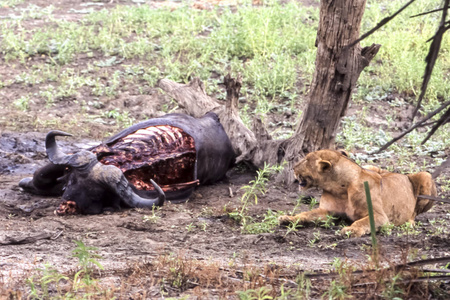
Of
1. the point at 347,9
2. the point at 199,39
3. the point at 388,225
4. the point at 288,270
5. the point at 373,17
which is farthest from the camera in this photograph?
the point at 373,17

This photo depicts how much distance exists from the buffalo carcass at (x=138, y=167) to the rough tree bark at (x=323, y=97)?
35 cm

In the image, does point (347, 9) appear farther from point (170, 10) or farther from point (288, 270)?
point (170, 10)

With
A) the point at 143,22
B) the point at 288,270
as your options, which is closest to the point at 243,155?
the point at 288,270

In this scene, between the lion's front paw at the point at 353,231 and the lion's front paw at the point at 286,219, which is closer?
the lion's front paw at the point at 353,231

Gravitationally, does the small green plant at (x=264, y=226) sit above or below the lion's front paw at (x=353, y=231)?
below

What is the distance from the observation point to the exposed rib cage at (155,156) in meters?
6.20

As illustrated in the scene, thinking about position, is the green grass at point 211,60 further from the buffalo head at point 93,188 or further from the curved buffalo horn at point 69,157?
the buffalo head at point 93,188

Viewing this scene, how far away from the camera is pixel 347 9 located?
6184 mm

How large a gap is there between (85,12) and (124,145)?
315 inches

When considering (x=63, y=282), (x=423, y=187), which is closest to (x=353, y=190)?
(x=423, y=187)

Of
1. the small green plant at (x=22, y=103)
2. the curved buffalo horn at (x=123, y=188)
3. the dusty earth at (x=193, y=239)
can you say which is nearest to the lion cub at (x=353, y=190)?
the dusty earth at (x=193, y=239)

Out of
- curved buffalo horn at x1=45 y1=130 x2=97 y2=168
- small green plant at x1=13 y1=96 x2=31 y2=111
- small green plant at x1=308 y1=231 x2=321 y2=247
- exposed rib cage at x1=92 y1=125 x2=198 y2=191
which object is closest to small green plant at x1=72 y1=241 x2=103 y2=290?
small green plant at x1=308 y1=231 x2=321 y2=247

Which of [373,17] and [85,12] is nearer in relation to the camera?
[373,17]

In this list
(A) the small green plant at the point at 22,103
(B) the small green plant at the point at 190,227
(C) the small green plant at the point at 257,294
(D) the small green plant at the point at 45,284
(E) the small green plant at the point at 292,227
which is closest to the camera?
(C) the small green plant at the point at 257,294
